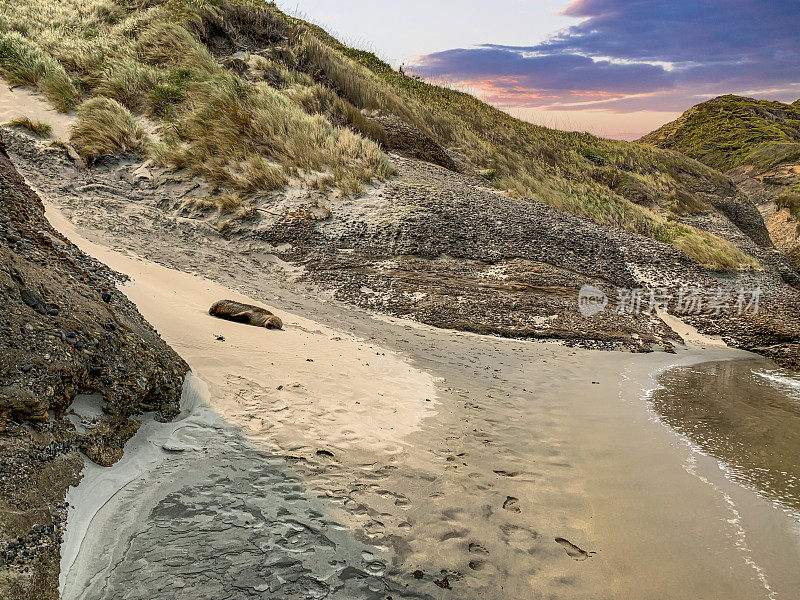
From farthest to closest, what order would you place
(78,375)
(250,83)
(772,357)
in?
1. (250,83)
2. (772,357)
3. (78,375)

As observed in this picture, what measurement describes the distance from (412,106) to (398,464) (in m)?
18.8

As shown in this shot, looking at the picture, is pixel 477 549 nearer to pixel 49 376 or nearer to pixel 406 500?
pixel 406 500

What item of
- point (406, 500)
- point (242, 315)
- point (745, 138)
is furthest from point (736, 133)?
point (406, 500)

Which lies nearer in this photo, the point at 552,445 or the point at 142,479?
the point at 142,479

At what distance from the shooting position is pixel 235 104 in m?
12.1

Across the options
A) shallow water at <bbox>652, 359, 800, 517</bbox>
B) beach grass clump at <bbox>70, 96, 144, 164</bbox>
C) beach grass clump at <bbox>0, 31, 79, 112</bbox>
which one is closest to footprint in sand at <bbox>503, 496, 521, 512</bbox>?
shallow water at <bbox>652, 359, 800, 517</bbox>

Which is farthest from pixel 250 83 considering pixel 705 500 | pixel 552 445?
pixel 705 500

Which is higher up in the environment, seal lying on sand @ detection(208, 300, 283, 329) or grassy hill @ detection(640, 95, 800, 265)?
grassy hill @ detection(640, 95, 800, 265)

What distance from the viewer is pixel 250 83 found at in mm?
13914

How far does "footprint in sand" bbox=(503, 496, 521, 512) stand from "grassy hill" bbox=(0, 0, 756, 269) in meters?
8.79

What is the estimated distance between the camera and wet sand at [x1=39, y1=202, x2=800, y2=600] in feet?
8.06

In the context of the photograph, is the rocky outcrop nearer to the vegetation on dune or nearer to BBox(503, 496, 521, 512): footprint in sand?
BBox(503, 496, 521, 512): footprint in sand

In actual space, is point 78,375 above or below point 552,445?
above

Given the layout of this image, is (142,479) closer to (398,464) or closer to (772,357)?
(398,464)
